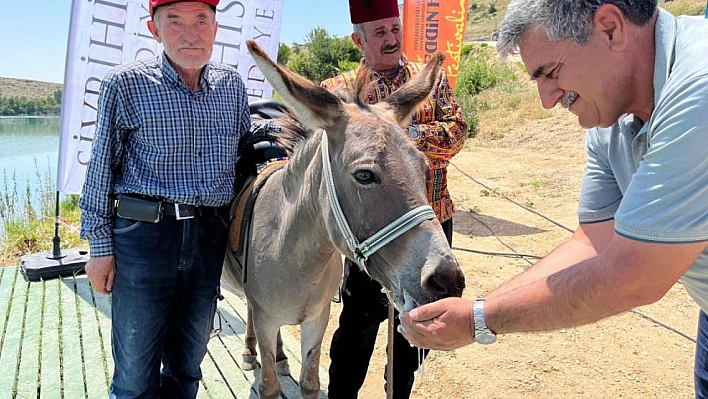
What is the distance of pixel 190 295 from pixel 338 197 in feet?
3.57

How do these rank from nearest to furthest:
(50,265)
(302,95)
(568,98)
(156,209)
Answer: (568,98)
(302,95)
(156,209)
(50,265)

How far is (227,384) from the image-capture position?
12.0 ft

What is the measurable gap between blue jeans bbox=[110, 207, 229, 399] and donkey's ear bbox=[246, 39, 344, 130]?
0.82 m

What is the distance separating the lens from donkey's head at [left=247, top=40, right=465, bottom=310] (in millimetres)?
1761

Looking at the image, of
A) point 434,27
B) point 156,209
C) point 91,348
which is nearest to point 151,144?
point 156,209

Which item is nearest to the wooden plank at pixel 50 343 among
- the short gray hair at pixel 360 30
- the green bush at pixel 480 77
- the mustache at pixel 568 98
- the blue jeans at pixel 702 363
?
the short gray hair at pixel 360 30

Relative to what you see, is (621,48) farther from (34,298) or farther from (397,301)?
(34,298)

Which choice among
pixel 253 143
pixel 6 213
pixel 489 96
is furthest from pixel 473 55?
pixel 253 143

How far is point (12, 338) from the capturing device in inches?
161

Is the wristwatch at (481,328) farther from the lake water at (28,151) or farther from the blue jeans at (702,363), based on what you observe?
the lake water at (28,151)

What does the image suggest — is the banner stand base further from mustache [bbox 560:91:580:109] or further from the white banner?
mustache [bbox 560:91:580:109]

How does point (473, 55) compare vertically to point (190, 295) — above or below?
above

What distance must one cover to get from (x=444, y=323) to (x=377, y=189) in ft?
1.90

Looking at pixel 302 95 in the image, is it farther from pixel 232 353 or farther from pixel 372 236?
pixel 232 353
